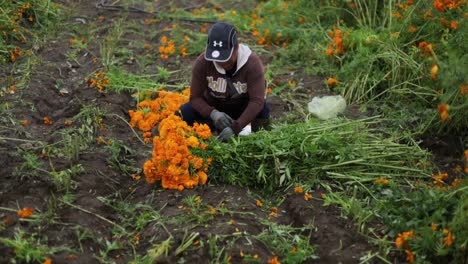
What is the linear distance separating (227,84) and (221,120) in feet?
1.00

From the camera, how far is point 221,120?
14.5 feet

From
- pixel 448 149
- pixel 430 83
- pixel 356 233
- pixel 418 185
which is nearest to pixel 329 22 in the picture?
pixel 430 83

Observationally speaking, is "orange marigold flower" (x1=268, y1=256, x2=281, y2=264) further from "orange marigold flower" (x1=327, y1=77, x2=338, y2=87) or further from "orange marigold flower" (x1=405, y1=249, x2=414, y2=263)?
"orange marigold flower" (x1=327, y1=77, x2=338, y2=87)

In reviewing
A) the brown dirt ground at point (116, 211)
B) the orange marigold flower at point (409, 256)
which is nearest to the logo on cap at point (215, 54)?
the brown dirt ground at point (116, 211)

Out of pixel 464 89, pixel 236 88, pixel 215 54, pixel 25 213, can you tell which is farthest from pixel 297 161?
pixel 25 213

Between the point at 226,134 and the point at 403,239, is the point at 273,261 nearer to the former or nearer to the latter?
the point at 403,239

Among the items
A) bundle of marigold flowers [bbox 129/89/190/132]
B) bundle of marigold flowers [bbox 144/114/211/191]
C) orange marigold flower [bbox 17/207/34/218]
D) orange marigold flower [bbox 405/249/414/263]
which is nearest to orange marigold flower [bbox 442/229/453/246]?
orange marigold flower [bbox 405/249/414/263]

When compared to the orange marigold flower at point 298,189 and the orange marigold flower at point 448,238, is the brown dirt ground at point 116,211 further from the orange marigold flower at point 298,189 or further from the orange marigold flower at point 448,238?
the orange marigold flower at point 448,238

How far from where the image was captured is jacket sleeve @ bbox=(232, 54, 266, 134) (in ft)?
14.6

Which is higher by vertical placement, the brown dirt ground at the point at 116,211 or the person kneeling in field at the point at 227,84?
the person kneeling in field at the point at 227,84

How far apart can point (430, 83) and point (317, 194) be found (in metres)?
1.60

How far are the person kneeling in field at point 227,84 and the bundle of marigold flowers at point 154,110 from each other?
0.43 metres

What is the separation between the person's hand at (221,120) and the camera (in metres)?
4.42

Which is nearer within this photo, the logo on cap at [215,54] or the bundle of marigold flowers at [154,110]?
the logo on cap at [215,54]
